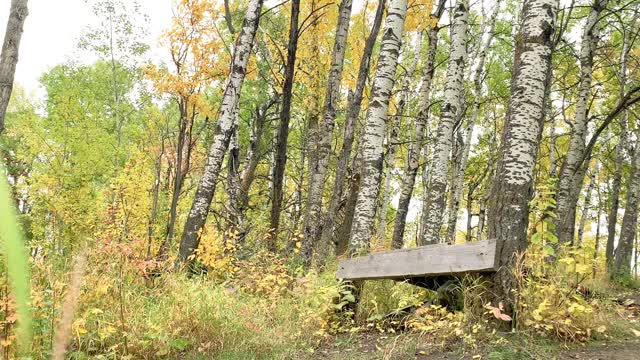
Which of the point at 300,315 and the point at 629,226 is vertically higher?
the point at 629,226

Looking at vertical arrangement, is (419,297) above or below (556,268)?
below

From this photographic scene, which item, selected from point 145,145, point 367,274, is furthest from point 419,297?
point 145,145

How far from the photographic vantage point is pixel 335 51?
10.0 m

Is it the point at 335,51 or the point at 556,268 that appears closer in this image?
the point at 556,268

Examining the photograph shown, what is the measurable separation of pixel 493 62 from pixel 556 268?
51.6 feet

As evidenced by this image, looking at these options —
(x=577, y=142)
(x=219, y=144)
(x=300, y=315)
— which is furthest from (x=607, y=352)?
(x=577, y=142)

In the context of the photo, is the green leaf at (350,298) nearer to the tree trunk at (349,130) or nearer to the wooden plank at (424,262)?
the wooden plank at (424,262)

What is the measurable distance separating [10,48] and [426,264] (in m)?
6.24

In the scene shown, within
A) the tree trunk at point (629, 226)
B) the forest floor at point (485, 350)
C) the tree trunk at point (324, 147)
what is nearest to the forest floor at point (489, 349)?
the forest floor at point (485, 350)

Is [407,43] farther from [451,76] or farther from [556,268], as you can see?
[556,268]

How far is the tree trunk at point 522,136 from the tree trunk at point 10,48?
6371 millimetres

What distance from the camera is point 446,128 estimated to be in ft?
29.9

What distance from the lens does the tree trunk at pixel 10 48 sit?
644 centimetres

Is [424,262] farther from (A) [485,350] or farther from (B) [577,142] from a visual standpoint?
(B) [577,142]
